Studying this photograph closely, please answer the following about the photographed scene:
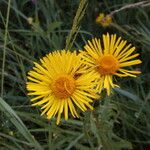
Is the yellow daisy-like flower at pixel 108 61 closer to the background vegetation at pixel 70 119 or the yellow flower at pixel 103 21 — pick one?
the background vegetation at pixel 70 119

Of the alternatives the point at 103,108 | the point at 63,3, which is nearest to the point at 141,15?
the point at 63,3

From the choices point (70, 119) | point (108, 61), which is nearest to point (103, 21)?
point (70, 119)

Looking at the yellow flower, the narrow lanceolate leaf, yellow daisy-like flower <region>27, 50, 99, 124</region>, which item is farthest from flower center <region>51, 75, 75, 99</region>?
the yellow flower

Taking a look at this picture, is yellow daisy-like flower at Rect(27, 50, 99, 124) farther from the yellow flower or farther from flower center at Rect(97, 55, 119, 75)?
the yellow flower

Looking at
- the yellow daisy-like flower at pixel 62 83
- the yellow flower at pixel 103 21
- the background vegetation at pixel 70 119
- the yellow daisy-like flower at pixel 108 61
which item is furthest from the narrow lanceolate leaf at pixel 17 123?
the yellow flower at pixel 103 21

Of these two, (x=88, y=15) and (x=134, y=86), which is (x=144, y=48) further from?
(x=88, y=15)

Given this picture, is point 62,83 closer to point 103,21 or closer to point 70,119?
point 70,119
